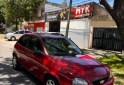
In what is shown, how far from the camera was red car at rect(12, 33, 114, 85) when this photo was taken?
15.8 feet

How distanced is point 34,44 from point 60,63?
184cm

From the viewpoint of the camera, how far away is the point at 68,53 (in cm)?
618

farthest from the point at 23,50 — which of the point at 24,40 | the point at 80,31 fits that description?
the point at 80,31

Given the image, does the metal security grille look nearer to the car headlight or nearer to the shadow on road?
the shadow on road

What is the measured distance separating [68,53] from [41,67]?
93cm

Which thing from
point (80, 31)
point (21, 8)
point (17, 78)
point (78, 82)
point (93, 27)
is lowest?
point (17, 78)

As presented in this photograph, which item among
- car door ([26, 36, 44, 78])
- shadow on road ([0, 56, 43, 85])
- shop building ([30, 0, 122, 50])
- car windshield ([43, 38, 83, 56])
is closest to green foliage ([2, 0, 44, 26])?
shop building ([30, 0, 122, 50])

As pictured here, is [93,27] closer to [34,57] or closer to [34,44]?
[34,44]

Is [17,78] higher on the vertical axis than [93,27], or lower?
lower

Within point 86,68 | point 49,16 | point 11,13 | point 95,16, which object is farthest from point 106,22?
point 11,13

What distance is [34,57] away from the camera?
6324 mm

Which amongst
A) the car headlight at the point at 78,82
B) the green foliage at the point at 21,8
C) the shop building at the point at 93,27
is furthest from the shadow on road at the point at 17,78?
Result: the green foliage at the point at 21,8

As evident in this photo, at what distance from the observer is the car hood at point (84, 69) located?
15.7 ft

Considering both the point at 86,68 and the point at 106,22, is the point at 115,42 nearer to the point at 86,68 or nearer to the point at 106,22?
the point at 106,22
